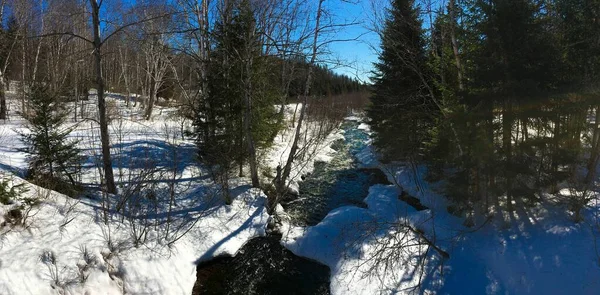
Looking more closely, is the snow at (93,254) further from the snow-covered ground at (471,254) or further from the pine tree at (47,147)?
the snow-covered ground at (471,254)

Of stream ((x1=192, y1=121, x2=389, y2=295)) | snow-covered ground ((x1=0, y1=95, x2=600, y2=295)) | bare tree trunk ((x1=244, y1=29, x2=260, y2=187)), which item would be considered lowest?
stream ((x1=192, y1=121, x2=389, y2=295))

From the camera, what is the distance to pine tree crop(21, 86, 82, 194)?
7320 mm

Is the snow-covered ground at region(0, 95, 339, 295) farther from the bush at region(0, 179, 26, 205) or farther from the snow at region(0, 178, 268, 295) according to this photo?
the bush at region(0, 179, 26, 205)

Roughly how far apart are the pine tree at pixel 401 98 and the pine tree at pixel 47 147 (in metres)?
11.5

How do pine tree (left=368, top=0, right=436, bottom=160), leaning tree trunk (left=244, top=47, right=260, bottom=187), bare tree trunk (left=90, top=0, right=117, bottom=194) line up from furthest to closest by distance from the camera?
1. pine tree (left=368, top=0, right=436, bottom=160)
2. leaning tree trunk (left=244, top=47, right=260, bottom=187)
3. bare tree trunk (left=90, top=0, right=117, bottom=194)

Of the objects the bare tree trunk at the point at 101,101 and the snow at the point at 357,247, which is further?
the bare tree trunk at the point at 101,101

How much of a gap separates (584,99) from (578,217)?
12.1ft

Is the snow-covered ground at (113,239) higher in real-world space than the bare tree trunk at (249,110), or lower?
lower

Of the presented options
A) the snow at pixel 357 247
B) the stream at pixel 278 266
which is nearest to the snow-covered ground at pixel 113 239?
the stream at pixel 278 266

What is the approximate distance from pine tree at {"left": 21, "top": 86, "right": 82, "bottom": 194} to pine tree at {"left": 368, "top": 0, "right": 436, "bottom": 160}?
1148 cm

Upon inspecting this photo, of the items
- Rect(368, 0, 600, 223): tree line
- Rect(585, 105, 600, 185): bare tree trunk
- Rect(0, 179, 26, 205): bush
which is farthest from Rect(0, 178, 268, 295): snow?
Rect(585, 105, 600, 185): bare tree trunk

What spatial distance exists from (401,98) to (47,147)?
1246cm

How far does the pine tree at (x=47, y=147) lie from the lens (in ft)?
24.0

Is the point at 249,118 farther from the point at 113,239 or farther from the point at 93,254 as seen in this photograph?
the point at 93,254
